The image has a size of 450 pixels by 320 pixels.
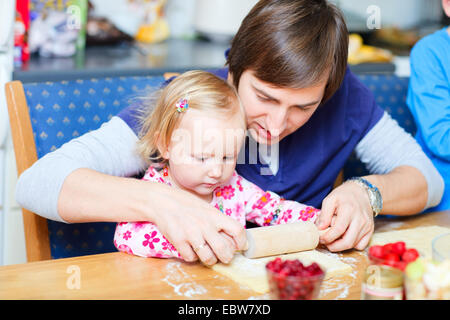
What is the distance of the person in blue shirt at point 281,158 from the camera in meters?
1.15

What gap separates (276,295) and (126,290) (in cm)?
27

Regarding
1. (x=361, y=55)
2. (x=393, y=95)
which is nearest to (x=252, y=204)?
(x=393, y=95)

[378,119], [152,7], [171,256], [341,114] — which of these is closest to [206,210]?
[171,256]

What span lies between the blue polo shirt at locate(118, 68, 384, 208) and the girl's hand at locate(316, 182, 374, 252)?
0.22 m

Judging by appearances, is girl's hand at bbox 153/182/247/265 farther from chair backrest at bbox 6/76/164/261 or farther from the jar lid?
chair backrest at bbox 6/76/164/261

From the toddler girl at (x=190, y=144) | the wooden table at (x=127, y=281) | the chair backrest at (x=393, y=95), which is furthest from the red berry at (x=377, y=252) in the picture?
the chair backrest at (x=393, y=95)

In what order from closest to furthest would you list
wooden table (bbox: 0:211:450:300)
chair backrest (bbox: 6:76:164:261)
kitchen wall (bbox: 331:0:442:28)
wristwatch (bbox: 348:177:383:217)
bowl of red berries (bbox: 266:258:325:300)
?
bowl of red berries (bbox: 266:258:325:300) → wooden table (bbox: 0:211:450:300) → wristwatch (bbox: 348:177:383:217) → chair backrest (bbox: 6:76:164:261) → kitchen wall (bbox: 331:0:442:28)

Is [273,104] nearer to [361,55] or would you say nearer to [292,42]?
[292,42]

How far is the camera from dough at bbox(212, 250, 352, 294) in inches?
40.9

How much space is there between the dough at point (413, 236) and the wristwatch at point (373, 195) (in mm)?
59

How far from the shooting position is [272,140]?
1.44 metres

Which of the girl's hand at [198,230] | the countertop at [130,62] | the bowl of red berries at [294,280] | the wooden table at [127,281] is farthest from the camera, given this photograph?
the countertop at [130,62]

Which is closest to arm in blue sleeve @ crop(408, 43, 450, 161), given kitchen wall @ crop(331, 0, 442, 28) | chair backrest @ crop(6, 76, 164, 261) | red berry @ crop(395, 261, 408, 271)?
chair backrest @ crop(6, 76, 164, 261)
